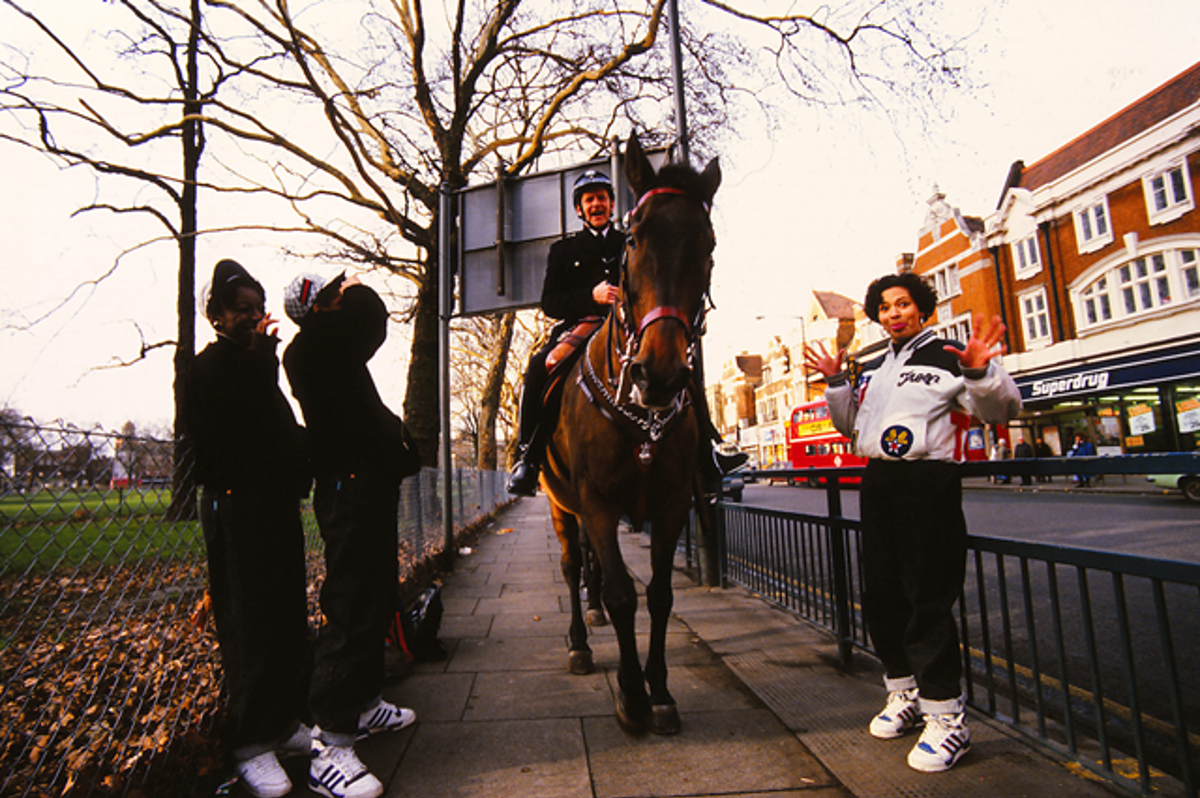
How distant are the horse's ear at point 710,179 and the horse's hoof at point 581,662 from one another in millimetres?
2714

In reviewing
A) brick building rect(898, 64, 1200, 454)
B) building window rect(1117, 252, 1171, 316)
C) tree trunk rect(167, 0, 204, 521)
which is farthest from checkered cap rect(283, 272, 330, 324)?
building window rect(1117, 252, 1171, 316)

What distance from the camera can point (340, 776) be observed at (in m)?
2.40

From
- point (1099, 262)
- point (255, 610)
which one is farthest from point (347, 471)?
point (1099, 262)

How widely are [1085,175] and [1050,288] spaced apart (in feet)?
15.7

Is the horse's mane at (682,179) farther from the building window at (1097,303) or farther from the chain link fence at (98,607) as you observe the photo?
the building window at (1097,303)

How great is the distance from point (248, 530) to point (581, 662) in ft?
6.93

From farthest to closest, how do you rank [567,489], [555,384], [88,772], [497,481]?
[497,481] < [567,489] < [555,384] < [88,772]

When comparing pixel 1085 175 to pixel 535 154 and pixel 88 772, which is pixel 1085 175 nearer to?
pixel 535 154

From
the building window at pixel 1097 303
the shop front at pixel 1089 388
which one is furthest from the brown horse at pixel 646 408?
the building window at pixel 1097 303

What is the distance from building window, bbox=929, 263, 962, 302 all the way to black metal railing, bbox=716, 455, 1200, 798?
3274 cm

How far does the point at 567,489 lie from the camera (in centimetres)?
A: 405

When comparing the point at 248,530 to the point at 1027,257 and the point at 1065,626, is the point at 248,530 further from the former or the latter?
the point at 1027,257

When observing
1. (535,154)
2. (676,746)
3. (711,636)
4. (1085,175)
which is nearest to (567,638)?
(711,636)

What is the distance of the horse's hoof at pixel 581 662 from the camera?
3807mm
